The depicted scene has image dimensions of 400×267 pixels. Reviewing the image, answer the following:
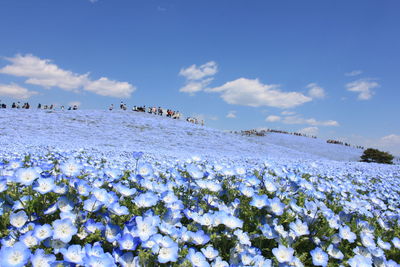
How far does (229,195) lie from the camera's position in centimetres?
239

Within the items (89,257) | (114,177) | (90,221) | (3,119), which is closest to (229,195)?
(114,177)

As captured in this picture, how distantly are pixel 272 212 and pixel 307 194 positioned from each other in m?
1.04

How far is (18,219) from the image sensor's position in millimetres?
1596

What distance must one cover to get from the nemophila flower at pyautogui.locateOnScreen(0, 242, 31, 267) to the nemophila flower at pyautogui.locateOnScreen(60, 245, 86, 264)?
149mm

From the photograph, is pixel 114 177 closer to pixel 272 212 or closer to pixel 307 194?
pixel 272 212

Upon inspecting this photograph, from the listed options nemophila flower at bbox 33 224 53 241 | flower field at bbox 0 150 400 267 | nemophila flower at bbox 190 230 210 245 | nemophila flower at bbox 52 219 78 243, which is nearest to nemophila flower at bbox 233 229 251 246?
flower field at bbox 0 150 400 267

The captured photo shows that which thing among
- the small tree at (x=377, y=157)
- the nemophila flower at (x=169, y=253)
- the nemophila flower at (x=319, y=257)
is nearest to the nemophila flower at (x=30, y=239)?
the nemophila flower at (x=169, y=253)

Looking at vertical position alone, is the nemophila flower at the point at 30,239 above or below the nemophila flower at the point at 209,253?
above

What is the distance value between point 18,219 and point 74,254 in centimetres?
Result: 47

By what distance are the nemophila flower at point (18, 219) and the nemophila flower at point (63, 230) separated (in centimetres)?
27

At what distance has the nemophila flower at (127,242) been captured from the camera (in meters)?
1.42

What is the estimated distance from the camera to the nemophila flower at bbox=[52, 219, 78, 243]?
4.75 ft

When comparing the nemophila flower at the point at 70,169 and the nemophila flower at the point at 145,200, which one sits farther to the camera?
the nemophila flower at the point at 70,169

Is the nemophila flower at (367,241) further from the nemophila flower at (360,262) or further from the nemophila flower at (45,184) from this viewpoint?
the nemophila flower at (45,184)
